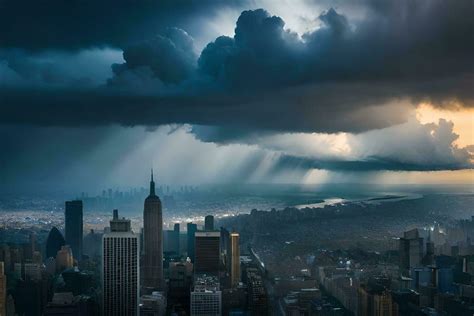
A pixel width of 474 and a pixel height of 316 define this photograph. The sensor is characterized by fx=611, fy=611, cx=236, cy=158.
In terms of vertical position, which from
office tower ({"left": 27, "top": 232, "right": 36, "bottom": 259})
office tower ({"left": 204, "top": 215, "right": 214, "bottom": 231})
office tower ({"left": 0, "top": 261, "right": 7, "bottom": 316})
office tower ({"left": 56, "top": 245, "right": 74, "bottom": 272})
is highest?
office tower ({"left": 204, "top": 215, "right": 214, "bottom": 231})

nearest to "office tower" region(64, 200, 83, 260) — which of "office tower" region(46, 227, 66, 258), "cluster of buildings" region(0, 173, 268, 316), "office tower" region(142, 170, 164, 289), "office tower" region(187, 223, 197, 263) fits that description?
"cluster of buildings" region(0, 173, 268, 316)

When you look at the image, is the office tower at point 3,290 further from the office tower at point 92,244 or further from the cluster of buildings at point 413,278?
the cluster of buildings at point 413,278

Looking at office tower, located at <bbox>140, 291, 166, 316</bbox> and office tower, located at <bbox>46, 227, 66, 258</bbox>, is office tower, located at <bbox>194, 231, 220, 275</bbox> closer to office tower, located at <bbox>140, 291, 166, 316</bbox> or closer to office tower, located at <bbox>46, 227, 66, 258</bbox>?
office tower, located at <bbox>140, 291, 166, 316</bbox>

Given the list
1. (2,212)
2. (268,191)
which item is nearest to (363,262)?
(268,191)

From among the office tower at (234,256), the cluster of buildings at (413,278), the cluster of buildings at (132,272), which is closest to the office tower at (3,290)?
the cluster of buildings at (132,272)

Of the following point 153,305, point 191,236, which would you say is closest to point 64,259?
point 153,305

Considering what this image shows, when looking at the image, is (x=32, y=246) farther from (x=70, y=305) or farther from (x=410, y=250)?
(x=410, y=250)
